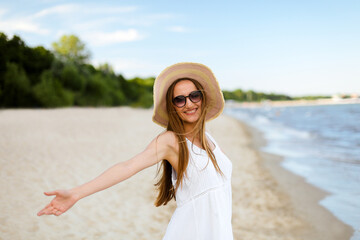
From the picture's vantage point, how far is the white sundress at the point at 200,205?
5.66 ft

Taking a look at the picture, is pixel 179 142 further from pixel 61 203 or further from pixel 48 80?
pixel 48 80

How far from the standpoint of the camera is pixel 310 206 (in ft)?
18.4

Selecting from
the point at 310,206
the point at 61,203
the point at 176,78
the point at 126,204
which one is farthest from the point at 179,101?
the point at 310,206

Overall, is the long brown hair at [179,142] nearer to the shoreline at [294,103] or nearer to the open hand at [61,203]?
the open hand at [61,203]

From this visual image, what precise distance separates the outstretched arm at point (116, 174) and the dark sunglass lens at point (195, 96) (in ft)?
0.98

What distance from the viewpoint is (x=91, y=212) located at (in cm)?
488

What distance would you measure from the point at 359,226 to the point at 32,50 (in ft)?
136

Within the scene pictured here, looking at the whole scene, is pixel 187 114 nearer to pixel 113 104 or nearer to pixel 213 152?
pixel 213 152

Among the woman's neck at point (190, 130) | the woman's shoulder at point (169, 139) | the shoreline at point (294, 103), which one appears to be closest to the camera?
the woman's shoulder at point (169, 139)

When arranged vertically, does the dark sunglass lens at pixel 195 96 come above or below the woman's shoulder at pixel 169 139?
above

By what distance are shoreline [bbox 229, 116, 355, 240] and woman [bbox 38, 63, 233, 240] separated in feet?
10.7

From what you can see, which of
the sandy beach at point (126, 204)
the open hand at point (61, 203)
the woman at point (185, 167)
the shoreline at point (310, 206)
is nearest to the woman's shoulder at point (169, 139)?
the woman at point (185, 167)

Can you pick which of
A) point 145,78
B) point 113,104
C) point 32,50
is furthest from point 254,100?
point 32,50

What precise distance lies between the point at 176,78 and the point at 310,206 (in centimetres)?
474
